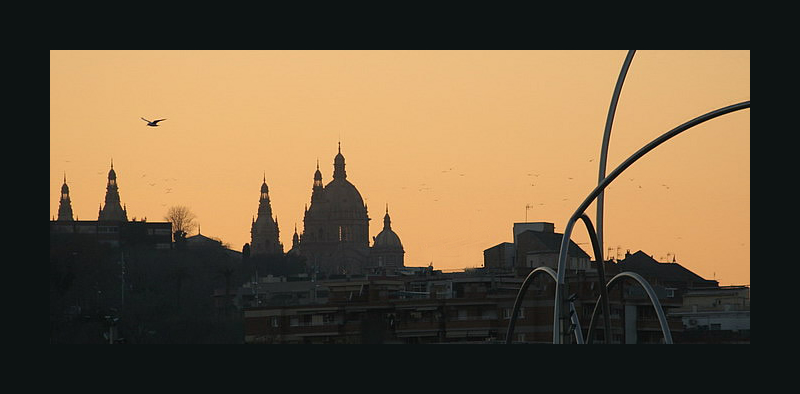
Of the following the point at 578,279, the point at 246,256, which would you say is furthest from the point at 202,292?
the point at 246,256

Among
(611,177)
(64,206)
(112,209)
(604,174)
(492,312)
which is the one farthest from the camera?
(112,209)

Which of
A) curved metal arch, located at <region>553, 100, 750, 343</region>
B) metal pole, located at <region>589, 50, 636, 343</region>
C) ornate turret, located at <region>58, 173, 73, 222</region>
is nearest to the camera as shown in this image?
curved metal arch, located at <region>553, 100, 750, 343</region>

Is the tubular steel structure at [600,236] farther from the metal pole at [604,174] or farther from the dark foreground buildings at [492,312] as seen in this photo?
the dark foreground buildings at [492,312]

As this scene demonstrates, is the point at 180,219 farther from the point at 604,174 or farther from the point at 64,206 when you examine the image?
the point at 604,174

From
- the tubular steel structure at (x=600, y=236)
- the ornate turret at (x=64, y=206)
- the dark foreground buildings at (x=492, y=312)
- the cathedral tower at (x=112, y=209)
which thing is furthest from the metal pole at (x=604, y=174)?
the cathedral tower at (x=112, y=209)

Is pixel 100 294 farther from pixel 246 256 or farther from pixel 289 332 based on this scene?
pixel 246 256

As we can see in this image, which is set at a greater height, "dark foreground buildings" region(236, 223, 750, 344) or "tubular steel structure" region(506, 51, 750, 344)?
"tubular steel structure" region(506, 51, 750, 344)

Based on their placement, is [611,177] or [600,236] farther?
[600,236]

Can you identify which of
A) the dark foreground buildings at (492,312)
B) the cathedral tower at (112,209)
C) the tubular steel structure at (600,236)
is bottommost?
the dark foreground buildings at (492,312)

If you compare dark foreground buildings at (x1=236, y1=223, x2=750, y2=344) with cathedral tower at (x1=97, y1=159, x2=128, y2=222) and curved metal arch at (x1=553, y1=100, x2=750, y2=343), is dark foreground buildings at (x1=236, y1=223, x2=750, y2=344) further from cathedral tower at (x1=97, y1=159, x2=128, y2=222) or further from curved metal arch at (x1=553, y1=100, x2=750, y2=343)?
cathedral tower at (x1=97, y1=159, x2=128, y2=222)

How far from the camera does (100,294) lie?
79875mm

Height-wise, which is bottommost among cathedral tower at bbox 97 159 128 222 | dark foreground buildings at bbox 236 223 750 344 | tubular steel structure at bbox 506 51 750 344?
dark foreground buildings at bbox 236 223 750 344

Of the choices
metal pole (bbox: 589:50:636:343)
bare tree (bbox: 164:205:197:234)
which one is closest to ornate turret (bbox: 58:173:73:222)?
bare tree (bbox: 164:205:197:234)

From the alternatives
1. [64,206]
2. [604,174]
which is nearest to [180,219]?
[64,206]
